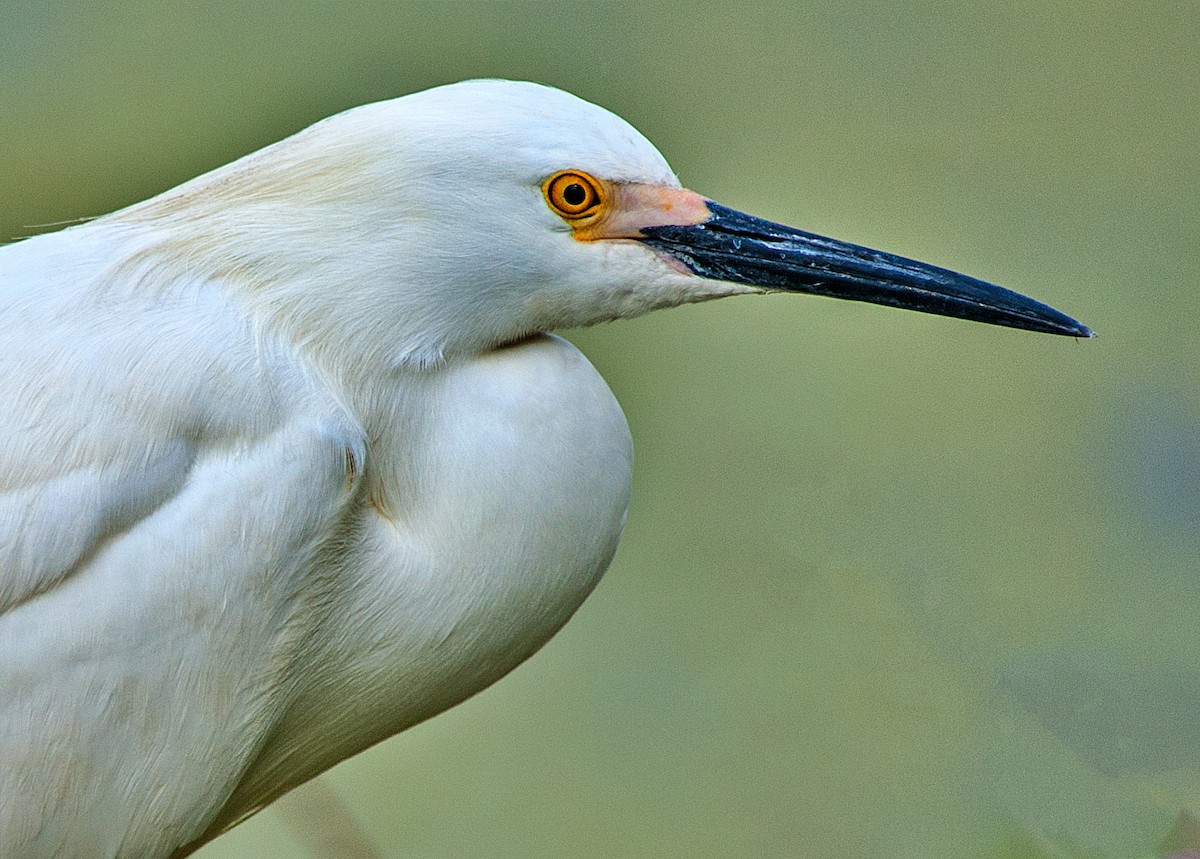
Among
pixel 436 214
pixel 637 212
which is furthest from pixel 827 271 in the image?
pixel 436 214

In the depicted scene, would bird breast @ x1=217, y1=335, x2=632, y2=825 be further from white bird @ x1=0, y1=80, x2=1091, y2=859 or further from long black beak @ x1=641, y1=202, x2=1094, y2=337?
long black beak @ x1=641, y1=202, x2=1094, y2=337

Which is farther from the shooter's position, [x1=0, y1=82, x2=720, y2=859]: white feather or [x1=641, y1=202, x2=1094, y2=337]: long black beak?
[x1=641, y1=202, x2=1094, y2=337]: long black beak

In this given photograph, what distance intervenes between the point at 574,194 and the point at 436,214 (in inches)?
3.9

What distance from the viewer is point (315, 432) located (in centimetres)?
92

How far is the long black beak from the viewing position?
102cm

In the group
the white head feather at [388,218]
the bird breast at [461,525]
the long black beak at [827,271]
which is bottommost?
the bird breast at [461,525]

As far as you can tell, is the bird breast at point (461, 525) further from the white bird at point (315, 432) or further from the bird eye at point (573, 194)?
the bird eye at point (573, 194)

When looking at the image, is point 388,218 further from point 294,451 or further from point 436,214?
point 294,451

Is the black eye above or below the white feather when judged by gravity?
above

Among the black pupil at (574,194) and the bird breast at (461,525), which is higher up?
the black pupil at (574,194)

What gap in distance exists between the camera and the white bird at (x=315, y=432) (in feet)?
2.92

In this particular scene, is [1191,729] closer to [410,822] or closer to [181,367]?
[410,822]

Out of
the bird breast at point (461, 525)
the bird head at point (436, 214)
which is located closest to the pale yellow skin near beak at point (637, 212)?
the bird head at point (436, 214)

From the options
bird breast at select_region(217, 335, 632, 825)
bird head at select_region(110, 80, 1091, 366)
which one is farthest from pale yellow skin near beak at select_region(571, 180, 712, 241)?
bird breast at select_region(217, 335, 632, 825)
